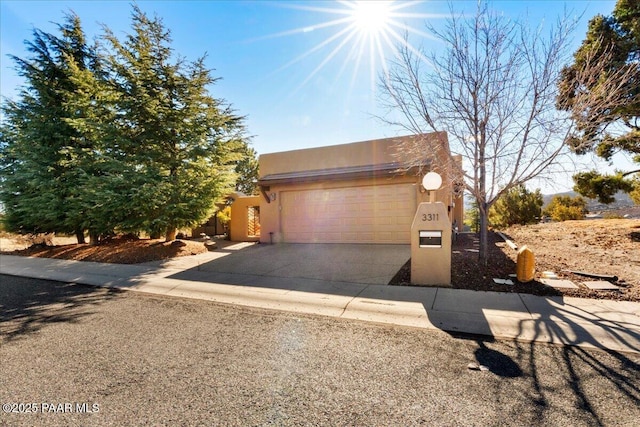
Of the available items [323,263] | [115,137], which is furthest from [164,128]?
[323,263]

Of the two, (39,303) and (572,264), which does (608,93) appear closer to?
(572,264)

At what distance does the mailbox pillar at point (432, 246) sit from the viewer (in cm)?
536

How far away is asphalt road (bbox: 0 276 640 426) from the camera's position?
2090 mm

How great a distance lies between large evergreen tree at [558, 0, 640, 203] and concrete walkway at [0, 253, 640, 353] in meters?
3.38

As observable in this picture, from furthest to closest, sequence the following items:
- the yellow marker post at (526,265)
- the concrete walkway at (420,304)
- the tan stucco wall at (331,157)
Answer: the tan stucco wall at (331,157) < the yellow marker post at (526,265) < the concrete walkway at (420,304)

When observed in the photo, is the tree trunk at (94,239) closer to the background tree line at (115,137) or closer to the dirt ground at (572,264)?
the background tree line at (115,137)

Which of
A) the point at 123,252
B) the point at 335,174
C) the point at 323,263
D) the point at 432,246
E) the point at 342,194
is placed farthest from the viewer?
the point at 342,194

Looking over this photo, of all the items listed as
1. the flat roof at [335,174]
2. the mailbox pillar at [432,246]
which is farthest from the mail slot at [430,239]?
the flat roof at [335,174]

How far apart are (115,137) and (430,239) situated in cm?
1036

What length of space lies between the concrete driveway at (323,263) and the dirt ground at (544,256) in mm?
668

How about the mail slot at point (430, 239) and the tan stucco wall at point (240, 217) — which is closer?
the mail slot at point (430, 239)

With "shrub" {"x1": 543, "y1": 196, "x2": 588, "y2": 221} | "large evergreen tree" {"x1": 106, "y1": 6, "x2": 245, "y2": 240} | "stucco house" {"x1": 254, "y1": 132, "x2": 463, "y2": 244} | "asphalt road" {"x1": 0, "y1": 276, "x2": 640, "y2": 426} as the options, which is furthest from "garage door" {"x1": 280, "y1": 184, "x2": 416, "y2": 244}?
"shrub" {"x1": 543, "y1": 196, "x2": 588, "y2": 221}

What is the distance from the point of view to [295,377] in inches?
102

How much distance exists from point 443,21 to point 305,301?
21.4ft
